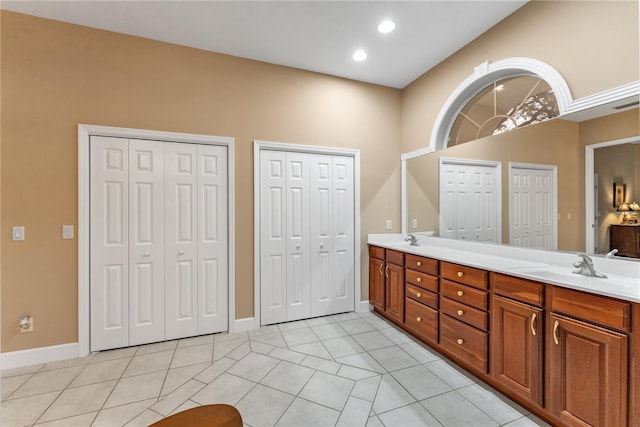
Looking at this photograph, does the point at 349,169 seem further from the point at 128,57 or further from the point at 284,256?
the point at 128,57

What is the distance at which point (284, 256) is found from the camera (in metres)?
3.26

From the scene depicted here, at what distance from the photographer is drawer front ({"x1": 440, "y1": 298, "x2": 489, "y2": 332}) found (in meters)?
2.06

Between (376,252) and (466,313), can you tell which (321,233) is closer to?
(376,252)

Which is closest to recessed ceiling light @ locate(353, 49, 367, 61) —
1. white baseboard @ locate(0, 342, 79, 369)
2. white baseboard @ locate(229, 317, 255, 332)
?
→ white baseboard @ locate(229, 317, 255, 332)

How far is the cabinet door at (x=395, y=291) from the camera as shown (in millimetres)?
3008

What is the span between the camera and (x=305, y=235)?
3361mm

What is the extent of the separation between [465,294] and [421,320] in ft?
2.15

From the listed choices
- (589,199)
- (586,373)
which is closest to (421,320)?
(586,373)

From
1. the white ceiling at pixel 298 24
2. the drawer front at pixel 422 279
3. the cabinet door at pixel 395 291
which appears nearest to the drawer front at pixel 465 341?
the drawer front at pixel 422 279

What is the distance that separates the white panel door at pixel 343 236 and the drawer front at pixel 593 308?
2206 millimetres


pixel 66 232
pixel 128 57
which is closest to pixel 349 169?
pixel 128 57

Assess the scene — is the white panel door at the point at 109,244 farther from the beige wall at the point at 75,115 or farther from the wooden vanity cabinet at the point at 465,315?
the wooden vanity cabinet at the point at 465,315

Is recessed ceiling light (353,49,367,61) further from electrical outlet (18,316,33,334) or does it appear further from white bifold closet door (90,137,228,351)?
electrical outlet (18,316,33,334)

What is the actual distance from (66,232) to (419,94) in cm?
413
